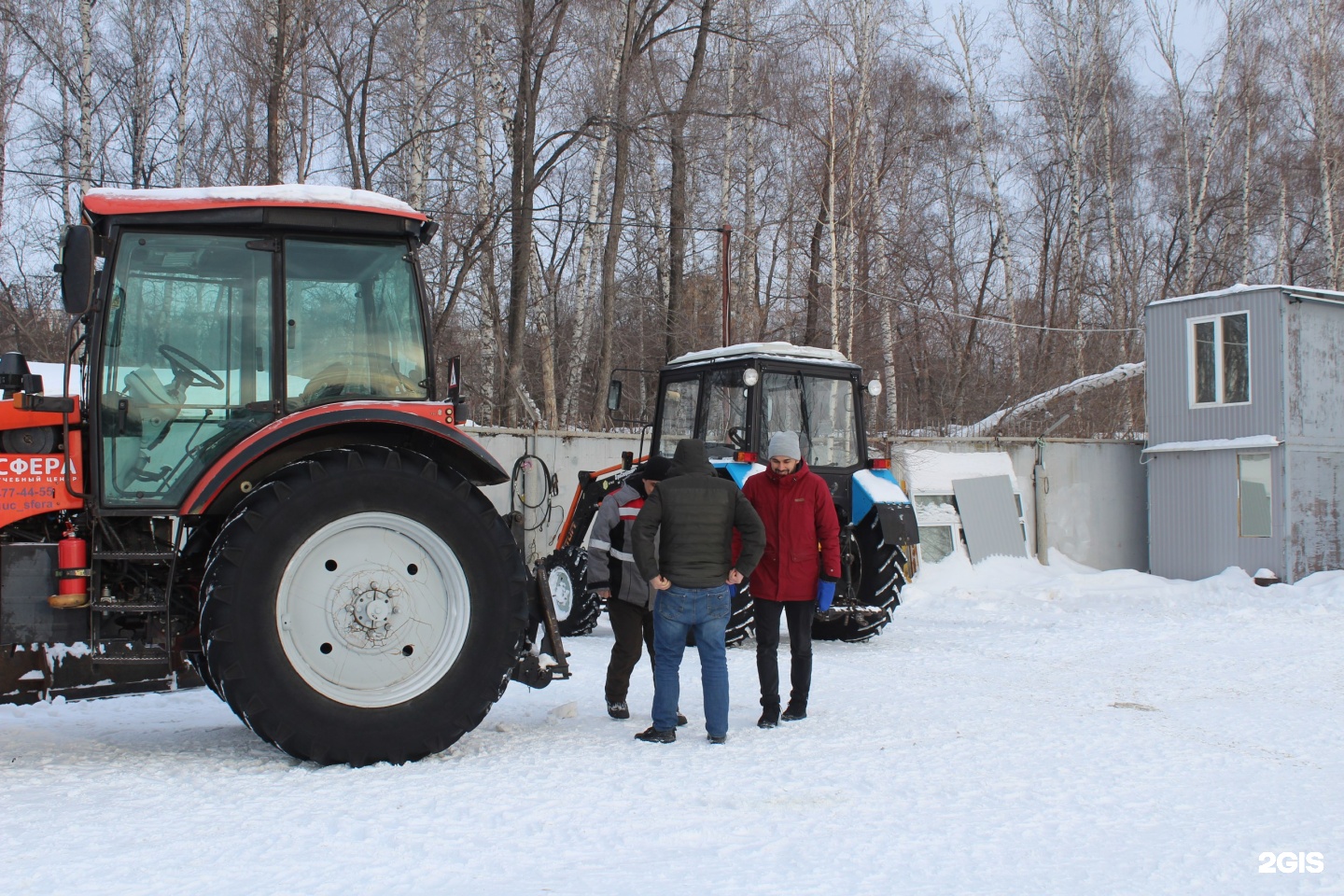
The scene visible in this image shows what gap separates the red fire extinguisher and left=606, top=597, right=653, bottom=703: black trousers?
2.66 m

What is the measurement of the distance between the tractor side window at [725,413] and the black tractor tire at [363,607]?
5.16m

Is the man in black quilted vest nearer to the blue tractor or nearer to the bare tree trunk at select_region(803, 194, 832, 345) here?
the blue tractor

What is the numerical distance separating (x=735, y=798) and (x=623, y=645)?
1980 millimetres

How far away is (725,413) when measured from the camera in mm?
10609

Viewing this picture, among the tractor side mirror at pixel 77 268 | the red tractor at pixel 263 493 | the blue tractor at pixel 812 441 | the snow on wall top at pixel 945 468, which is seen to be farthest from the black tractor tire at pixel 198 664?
the snow on wall top at pixel 945 468

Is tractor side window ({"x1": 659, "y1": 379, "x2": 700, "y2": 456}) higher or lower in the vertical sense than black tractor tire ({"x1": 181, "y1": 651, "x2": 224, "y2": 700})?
higher

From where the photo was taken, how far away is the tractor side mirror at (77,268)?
4.57 meters

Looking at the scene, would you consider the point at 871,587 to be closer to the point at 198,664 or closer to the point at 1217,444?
the point at 198,664

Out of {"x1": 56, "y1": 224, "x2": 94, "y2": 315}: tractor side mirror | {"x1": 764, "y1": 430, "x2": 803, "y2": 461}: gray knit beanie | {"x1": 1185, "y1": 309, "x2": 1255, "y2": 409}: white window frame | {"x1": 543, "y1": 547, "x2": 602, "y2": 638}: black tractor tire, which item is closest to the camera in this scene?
{"x1": 56, "y1": 224, "x2": 94, "y2": 315}: tractor side mirror

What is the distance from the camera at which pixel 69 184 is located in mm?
19453

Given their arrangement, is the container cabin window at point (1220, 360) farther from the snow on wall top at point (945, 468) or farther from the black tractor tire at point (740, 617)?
the black tractor tire at point (740, 617)

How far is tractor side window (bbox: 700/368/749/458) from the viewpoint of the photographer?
10320 mm

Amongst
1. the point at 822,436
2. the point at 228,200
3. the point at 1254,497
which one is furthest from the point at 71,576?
the point at 1254,497

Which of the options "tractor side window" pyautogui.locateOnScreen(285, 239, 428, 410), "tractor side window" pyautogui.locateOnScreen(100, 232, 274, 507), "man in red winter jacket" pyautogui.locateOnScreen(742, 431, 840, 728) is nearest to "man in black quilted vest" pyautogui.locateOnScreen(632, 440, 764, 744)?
"man in red winter jacket" pyautogui.locateOnScreen(742, 431, 840, 728)
